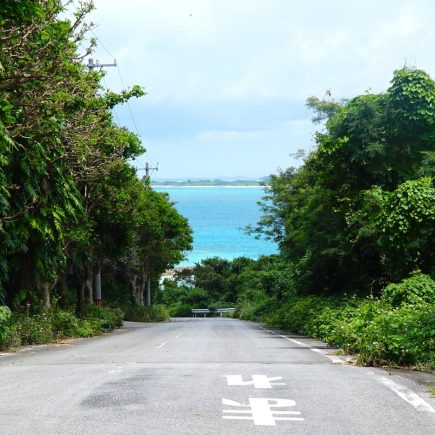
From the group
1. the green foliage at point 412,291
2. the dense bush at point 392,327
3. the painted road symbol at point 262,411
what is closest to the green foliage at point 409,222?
the dense bush at point 392,327

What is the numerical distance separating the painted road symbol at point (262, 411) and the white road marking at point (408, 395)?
4.85ft

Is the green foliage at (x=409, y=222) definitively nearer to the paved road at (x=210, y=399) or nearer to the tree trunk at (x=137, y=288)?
the paved road at (x=210, y=399)

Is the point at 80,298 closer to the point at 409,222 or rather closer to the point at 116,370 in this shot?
the point at 409,222

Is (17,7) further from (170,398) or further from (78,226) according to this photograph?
(78,226)

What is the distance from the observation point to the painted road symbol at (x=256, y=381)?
35.2ft

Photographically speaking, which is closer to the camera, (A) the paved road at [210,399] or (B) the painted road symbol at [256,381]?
(A) the paved road at [210,399]

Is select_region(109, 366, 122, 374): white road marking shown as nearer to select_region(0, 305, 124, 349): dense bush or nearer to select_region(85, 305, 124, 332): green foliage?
select_region(0, 305, 124, 349): dense bush

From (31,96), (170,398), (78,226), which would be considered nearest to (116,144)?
(78,226)

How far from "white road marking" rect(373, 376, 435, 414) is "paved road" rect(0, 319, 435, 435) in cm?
1

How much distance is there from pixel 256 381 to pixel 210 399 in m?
1.95

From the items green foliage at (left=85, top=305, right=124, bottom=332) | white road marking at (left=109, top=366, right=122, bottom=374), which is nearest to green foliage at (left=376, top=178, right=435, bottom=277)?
white road marking at (left=109, top=366, right=122, bottom=374)

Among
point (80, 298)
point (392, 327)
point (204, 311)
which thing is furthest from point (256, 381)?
point (204, 311)

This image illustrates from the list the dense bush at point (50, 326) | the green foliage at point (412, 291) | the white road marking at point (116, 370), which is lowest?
the white road marking at point (116, 370)

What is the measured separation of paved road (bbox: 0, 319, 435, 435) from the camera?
7.64m
